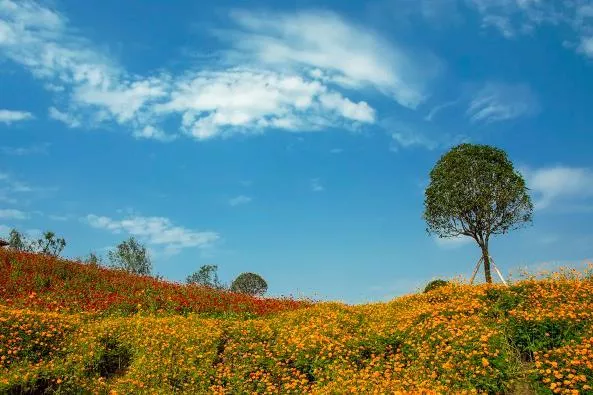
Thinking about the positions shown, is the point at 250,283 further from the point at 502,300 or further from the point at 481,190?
the point at 502,300

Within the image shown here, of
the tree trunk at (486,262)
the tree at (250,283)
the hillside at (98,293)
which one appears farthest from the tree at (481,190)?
the tree at (250,283)

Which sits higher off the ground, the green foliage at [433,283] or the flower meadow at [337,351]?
the green foliage at [433,283]

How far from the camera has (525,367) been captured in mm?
10359

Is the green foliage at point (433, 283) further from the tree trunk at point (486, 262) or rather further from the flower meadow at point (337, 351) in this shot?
the flower meadow at point (337, 351)

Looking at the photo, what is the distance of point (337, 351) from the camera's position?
→ 11609 millimetres

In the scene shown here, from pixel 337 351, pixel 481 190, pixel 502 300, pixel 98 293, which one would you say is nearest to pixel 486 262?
pixel 481 190

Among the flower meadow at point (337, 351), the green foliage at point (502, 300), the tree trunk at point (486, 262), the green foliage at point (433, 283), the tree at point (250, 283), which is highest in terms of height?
the tree at point (250, 283)

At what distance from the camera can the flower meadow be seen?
381 inches

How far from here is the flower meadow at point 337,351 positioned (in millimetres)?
9680

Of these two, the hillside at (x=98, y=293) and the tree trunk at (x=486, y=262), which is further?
the tree trunk at (x=486, y=262)

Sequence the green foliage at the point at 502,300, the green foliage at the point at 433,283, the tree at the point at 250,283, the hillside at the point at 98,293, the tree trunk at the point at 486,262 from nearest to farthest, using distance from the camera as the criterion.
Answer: the green foliage at the point at 502,300, the hillside at the point at 98,293, the green foliage at the point at 433,283, the tree trunk at the point at 486,262, the tree at the point at 250,283

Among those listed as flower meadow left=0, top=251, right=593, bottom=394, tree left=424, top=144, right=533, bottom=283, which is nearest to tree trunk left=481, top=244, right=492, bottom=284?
tree left=424, top=144, right=533, bottom=283

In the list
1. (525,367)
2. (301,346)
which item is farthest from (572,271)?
(301,346)

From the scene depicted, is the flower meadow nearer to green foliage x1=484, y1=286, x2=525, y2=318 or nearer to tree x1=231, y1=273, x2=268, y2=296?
green foliage x1=484, y1=286, x2=525, y2=318
